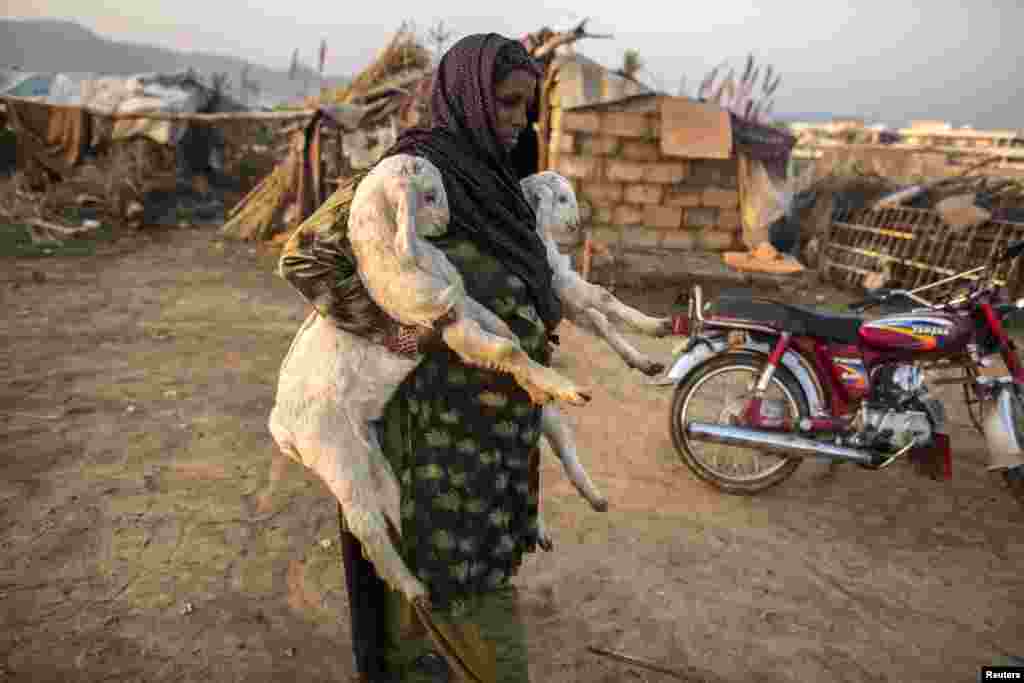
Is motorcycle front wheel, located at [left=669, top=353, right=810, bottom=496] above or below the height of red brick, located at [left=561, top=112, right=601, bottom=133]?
below

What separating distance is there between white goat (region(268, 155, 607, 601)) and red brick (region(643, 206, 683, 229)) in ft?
27.8

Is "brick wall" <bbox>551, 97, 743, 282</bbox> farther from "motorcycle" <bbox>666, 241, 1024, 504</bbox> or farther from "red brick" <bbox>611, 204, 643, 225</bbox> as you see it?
"motorcycle" <bbox>666, 241, 1024, 504</bbox>

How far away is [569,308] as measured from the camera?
5.70 ft

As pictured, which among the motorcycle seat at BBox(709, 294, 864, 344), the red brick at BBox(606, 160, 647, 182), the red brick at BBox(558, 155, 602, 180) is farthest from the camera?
the red brick at BBox(606, 160, 647, 182)

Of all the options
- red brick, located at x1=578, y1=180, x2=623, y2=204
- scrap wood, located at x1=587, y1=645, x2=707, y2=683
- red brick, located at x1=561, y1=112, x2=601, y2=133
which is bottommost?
scrap wood, located at x1=587, y1=645, x2=707, y2=683

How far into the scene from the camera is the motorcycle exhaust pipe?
338cm

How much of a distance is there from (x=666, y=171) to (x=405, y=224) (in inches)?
339

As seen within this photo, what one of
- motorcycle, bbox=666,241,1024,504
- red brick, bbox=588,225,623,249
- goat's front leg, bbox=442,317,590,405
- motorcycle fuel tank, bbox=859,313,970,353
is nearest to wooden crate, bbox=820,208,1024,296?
red brick, bbox=588,225,623,249

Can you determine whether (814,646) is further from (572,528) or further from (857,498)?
(857,498)

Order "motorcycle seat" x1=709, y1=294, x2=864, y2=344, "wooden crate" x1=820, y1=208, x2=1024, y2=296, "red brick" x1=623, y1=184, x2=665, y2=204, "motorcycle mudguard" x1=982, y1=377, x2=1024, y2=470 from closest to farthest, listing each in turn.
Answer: "motorcycle mudguard" x1=982, y1=377, x2=1024, y2=470 → "motorcycle seat" x1=709, y1=294, x2=864, y2=344 → "wooden crate" x1=820, y1=208, x2=1024, y2=296 → "red brick" x1=623, y1=184, x2=665, y2=204

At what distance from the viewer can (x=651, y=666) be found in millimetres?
2383

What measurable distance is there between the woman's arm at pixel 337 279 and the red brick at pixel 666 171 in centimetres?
840

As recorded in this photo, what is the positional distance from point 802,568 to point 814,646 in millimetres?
547

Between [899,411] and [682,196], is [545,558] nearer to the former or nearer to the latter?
[899,411]
